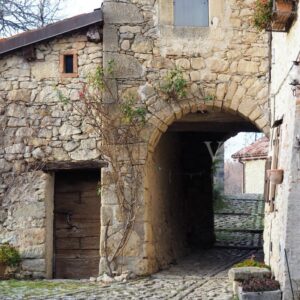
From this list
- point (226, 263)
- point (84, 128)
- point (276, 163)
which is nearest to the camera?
point (276, 163)

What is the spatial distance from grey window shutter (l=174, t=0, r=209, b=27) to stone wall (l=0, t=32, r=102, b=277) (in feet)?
4.27

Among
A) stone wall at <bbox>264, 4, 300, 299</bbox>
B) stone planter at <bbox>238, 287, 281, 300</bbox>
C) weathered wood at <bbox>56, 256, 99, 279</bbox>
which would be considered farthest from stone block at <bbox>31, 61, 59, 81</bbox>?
stone planter at <bbox>238, 287, 281, 300</bbox>

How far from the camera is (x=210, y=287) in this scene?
8.42 metres

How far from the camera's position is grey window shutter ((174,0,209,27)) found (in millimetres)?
9641

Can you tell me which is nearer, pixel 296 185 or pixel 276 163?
pixel 296 185

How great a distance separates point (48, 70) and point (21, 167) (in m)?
1.52

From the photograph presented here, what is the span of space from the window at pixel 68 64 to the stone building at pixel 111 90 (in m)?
0.02

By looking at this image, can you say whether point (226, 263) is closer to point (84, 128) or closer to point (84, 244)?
point (84, 244)

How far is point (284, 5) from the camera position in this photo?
7.18 m

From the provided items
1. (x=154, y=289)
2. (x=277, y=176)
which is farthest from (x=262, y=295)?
(x=154, y=289)

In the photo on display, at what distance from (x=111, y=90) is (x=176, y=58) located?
3.55ft

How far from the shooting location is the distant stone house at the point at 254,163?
71.5 ft

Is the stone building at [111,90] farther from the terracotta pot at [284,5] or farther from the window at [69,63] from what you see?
the terracotta pot at [284,5]

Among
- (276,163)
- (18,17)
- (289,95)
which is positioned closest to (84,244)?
(276,163)
